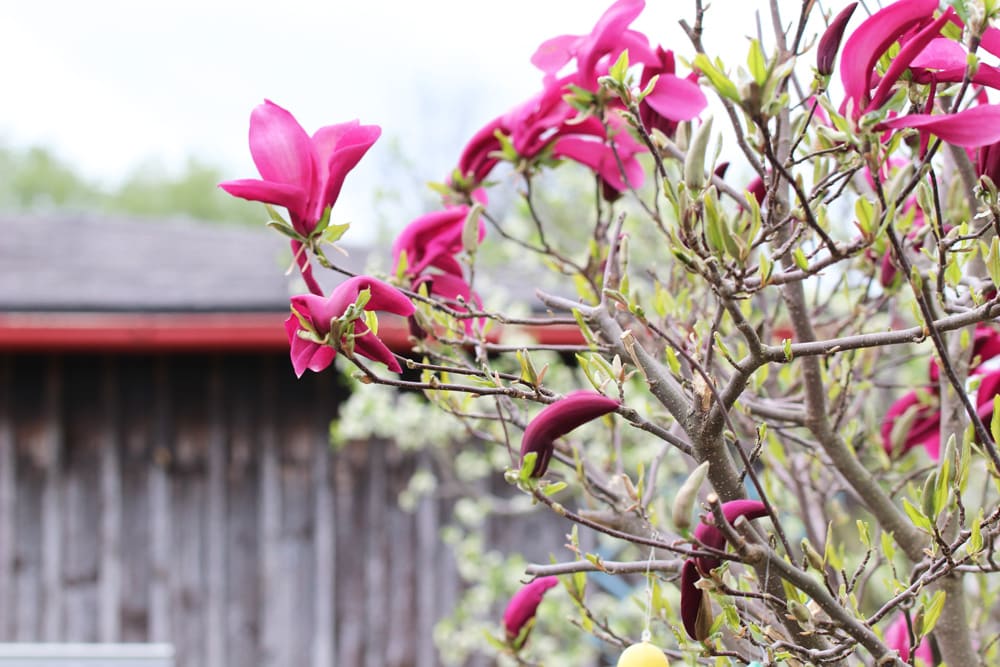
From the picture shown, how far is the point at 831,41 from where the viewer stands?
0.78 metres

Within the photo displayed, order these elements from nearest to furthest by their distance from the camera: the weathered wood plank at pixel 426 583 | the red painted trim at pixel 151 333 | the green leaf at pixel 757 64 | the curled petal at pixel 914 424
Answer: the green leaf at pixel 757 64
the curled petal at pixel 914 424
the red painted trim at pixel 151 333
the weathered wood plank at pixel 426 583

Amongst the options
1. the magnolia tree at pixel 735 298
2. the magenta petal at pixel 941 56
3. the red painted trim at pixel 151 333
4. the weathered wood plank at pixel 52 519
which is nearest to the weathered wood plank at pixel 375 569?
the red painted trim at pixel 151 333

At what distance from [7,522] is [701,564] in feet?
11.8

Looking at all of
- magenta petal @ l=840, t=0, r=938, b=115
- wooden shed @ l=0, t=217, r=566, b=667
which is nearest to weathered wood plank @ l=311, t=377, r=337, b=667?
wooden shed @ l=0, t=217, r=566, b=667

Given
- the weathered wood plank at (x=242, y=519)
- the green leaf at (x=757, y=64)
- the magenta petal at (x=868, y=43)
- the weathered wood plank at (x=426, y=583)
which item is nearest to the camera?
the green leaf at (x=757, y=64)

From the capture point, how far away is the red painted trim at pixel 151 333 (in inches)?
128

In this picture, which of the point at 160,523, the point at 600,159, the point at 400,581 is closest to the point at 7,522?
the point at 160,523

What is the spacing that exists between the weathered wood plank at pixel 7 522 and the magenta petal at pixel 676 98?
3.45m

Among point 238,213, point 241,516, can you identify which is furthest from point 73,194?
point 241,516

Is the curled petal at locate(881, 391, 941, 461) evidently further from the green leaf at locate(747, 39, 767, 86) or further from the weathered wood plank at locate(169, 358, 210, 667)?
the weathered wood plank at locate(169, 358, 210, 667)

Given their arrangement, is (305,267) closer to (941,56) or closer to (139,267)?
(941,56)

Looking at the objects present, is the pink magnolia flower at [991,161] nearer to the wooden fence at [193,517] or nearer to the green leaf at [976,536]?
the green leaf at [976,536]

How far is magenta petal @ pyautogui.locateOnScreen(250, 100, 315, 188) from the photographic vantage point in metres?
0.82

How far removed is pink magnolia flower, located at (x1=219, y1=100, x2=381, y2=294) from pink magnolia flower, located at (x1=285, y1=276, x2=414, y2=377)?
A: 90 mm
